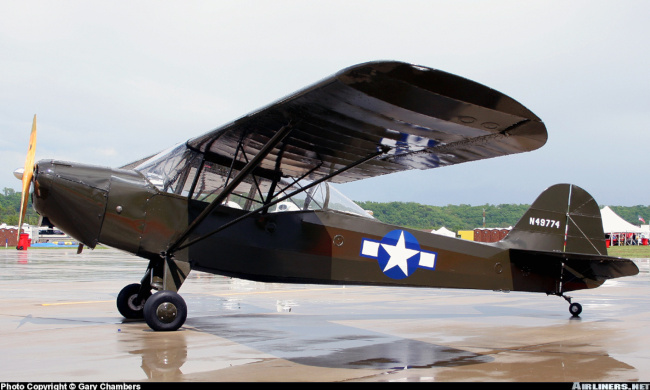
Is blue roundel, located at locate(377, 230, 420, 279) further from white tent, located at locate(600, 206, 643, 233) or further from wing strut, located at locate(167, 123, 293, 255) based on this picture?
white tent, located at locate(600, 206, 643, 233)

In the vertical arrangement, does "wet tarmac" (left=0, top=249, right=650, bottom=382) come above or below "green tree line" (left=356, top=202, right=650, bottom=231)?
below

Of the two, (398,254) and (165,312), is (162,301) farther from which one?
(398,254)

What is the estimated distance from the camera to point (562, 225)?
9.48 metres

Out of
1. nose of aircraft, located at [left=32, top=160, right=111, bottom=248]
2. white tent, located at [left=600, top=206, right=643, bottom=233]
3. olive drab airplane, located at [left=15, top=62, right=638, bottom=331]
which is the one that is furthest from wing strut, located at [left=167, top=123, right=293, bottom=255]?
white tent, located at [left=600, top=206, right=643, bottom=233]

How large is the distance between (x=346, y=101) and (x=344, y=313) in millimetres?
4769

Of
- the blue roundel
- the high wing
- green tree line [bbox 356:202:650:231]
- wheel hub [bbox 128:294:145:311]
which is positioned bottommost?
wheel hub [bbox 128:294:145:311]

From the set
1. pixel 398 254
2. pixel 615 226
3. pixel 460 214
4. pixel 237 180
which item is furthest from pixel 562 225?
pixel 460 214

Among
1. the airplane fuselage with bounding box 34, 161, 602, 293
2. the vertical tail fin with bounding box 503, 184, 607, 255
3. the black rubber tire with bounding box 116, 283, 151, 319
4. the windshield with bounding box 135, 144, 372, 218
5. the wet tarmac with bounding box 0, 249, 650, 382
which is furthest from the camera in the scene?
the vertical tail fin with bounding box 503, 184, 607, 255

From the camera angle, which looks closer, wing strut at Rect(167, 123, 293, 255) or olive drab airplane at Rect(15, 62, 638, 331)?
olive drab airplane at Rect(15, 62, 638, 331)

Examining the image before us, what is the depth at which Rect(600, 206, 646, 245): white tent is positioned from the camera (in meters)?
56.9

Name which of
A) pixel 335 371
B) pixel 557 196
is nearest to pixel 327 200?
pixel 335 371

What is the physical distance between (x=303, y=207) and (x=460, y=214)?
5854 inches

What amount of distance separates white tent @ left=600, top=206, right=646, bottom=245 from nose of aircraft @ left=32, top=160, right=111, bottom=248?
5524cm

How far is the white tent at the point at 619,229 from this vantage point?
187 feet
